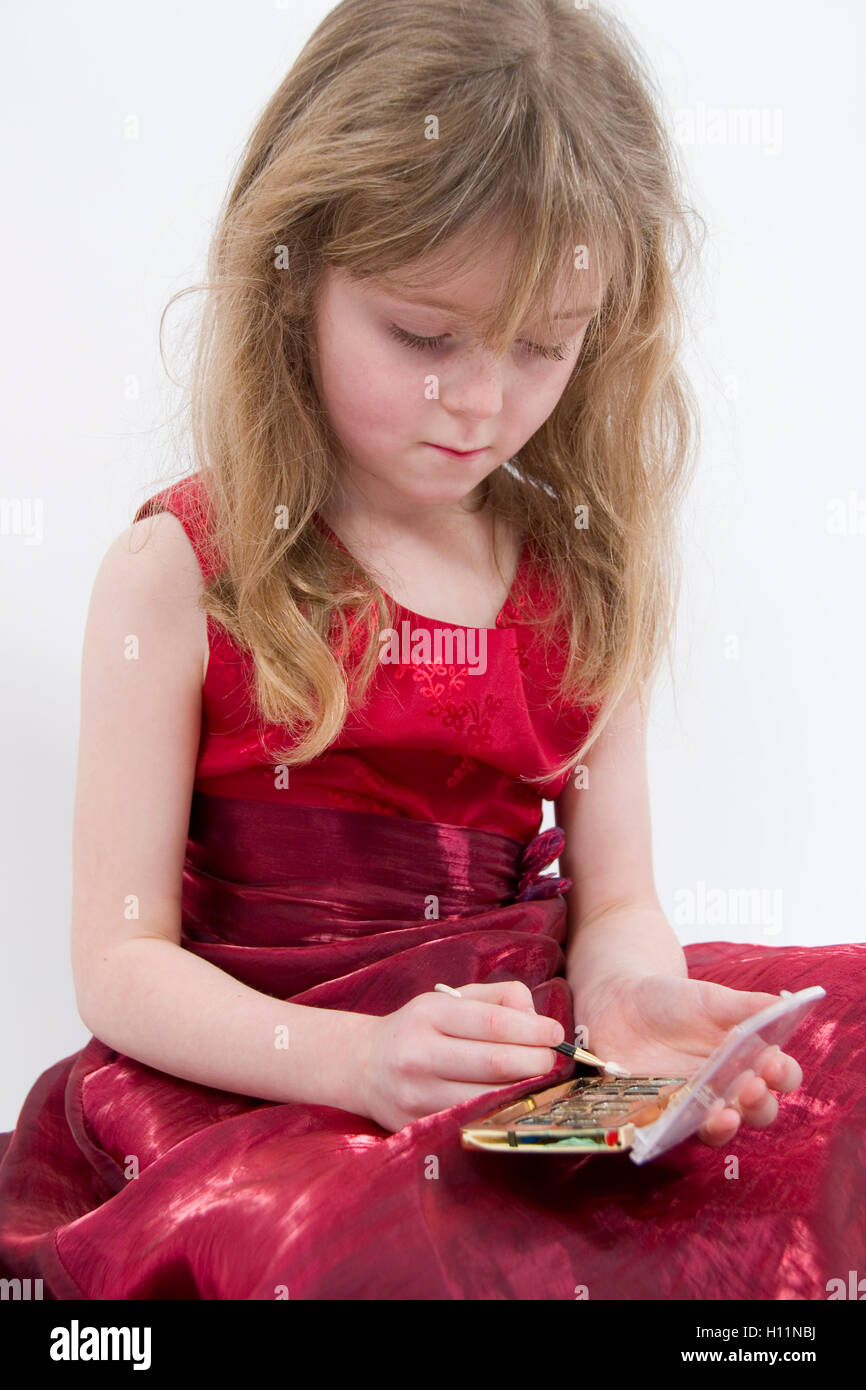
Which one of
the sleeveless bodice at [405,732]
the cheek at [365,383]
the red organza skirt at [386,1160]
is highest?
the cheek at [365,383]

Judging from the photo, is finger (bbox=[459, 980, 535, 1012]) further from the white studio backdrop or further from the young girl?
the white studio backdrop

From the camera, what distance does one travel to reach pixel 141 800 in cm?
96

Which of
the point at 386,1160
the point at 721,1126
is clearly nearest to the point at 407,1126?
the point at 386,1160

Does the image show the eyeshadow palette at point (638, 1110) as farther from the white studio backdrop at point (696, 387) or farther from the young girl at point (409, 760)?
the white studio backdrop at point (696, 387)

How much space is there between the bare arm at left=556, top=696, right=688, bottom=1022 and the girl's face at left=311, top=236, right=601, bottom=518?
26 centimetres

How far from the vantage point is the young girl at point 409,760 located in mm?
758

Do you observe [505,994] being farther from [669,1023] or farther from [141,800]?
[141,800]

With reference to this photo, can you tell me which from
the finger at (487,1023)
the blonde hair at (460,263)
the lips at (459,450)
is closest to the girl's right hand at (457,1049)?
the finger at (487,1023)

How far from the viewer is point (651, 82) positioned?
1032 mm

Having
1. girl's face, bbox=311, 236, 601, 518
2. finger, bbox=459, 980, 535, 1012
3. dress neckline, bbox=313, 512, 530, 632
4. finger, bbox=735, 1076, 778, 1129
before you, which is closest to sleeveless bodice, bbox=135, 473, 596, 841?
dress neckline, bbox=313, 512, 530, 632

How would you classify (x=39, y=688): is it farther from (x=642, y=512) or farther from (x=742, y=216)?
(x=742, y=216)

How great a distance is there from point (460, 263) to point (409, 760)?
0.33m
